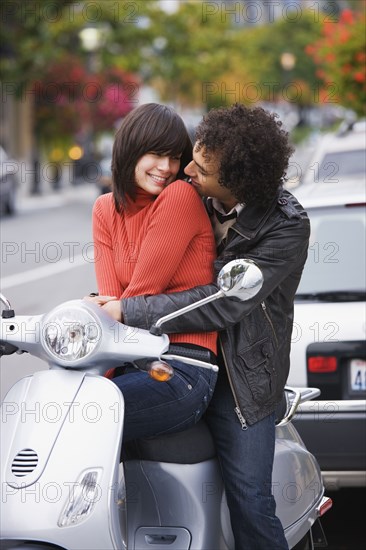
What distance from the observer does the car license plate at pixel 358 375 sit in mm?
5070

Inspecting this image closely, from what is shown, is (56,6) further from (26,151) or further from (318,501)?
(318,501)

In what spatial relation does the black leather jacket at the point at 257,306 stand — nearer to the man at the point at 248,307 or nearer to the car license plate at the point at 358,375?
the man at the point at 248,307

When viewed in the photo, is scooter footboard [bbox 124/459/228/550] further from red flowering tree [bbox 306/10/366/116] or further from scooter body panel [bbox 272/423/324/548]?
red flowering tree [bbox 306/10/366/116]

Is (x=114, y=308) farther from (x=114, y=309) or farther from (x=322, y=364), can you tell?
(x=322, y=364)

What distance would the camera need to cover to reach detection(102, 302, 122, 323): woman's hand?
312 cm

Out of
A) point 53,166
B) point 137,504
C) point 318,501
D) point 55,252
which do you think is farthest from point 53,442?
point 53,166

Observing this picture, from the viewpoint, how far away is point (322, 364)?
16.6 feet

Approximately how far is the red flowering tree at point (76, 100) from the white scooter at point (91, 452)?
3492 centimetres

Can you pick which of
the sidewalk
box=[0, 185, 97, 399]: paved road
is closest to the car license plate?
box=[0, 185, 97, 399]: paved road

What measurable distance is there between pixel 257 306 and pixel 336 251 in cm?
248

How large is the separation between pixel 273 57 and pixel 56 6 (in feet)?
138

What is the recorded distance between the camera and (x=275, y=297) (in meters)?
3.33

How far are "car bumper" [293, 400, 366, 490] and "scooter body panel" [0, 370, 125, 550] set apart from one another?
7.19 ft

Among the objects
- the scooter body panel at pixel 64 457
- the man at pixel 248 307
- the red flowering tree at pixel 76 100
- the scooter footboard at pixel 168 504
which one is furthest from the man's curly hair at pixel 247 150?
the red flowering tree at pixel 76 100
